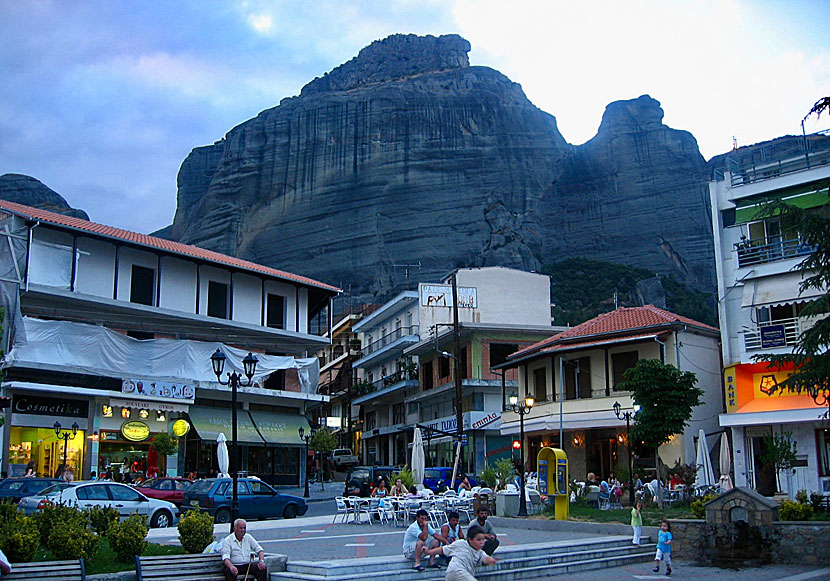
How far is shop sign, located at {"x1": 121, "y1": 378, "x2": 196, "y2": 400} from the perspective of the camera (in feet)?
112

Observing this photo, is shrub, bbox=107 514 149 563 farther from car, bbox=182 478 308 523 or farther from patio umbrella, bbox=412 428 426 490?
patio umbrella, bbox=412 428 426 490

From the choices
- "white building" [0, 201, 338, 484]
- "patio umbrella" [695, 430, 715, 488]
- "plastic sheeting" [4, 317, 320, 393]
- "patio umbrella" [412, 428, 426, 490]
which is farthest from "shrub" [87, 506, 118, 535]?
"patio umbrella" [695, 430, 715, 488]

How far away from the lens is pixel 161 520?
875 inches

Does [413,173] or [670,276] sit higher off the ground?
[413,173]

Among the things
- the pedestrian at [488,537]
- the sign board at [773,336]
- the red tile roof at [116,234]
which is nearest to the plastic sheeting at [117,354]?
the red tile roof at [116,234]

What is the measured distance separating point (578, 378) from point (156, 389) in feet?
59.9

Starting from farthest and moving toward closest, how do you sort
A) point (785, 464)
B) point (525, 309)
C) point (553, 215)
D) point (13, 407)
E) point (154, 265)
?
point (553, 215) < point (525, 309) < point (154, 265) < point (13, 407) < point (785, 464)

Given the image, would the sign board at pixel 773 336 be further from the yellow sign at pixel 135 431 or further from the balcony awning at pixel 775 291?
the yellow sign at pixel 135 431

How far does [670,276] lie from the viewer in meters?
116

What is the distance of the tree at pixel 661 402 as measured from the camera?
26234mm

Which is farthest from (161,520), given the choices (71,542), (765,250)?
(765,250)

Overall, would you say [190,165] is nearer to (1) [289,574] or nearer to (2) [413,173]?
(2) [413,173]

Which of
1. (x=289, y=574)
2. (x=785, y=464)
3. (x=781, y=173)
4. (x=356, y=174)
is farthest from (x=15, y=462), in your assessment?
(x=356, y=174)

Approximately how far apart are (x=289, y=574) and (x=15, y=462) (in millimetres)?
22288
